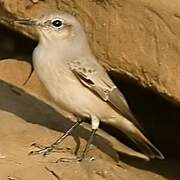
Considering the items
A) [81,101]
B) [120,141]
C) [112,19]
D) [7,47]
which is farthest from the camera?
[7,47]

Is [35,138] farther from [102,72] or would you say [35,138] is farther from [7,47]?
[7,47]

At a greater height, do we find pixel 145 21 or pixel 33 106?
pixel 145 21

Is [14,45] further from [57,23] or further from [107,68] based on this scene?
[57,23]

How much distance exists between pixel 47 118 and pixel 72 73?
3.79ft

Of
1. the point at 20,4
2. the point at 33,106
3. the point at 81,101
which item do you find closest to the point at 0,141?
the point at 81,101

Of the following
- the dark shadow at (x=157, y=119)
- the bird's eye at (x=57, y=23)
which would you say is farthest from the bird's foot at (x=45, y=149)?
the dark shadow at (x=157, y=119)

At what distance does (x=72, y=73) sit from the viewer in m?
6.05

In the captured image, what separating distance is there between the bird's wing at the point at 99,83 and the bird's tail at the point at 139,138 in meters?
0.09

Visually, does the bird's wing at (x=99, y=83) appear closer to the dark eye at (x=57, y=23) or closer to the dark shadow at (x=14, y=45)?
the dark eye at (x=57, y=23)

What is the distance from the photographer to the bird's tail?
6465 millimetres

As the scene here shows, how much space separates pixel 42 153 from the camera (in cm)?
610

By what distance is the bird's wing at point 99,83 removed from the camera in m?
6.09

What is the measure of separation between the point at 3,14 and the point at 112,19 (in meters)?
1.61

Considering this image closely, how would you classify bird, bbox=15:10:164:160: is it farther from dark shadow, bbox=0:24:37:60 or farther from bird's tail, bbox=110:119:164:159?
dark shadow, bbox=0:24:37:60
